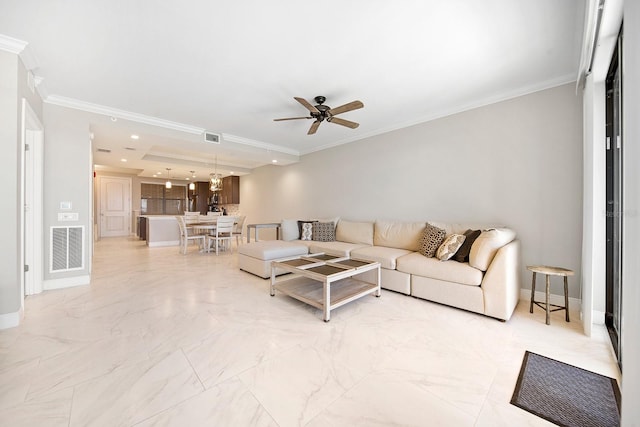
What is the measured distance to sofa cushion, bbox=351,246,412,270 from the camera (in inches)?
133

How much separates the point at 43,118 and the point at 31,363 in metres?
3.25

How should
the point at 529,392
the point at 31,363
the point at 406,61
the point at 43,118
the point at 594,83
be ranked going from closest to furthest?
the point at 529,392, the point at 31,363, the point at 594,83, the point at 406,61, the point at 43,118

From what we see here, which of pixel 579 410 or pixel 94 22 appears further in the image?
pixel 94 22

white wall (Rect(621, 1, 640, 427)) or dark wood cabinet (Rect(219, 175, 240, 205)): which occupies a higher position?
dark wood cabinet (Rect(219, 175, 240, 205))

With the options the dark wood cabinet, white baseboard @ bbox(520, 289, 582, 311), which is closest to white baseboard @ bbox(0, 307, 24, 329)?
white baseboard @ bbox(520, 289, 582, 311)

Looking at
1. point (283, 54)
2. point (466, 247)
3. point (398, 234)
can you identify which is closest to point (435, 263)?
point (466, 247)

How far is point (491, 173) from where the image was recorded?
3400 mm

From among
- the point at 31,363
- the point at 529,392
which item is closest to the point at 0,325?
the point at 31,363

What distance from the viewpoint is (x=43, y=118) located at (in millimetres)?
3359

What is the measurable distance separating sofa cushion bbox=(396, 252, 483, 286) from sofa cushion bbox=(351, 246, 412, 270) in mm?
89

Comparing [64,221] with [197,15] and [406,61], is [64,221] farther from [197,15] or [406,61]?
[406,61]

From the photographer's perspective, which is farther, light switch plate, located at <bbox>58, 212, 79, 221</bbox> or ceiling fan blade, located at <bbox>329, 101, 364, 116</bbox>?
light switch plate, located at <bbox>58, 212, 79, 221</bbox>

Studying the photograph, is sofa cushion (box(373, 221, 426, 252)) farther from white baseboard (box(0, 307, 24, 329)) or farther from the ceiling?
white baseboard (box(0, 307, 24, 329))

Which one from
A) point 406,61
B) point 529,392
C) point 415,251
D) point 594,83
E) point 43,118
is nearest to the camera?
point 529,392
